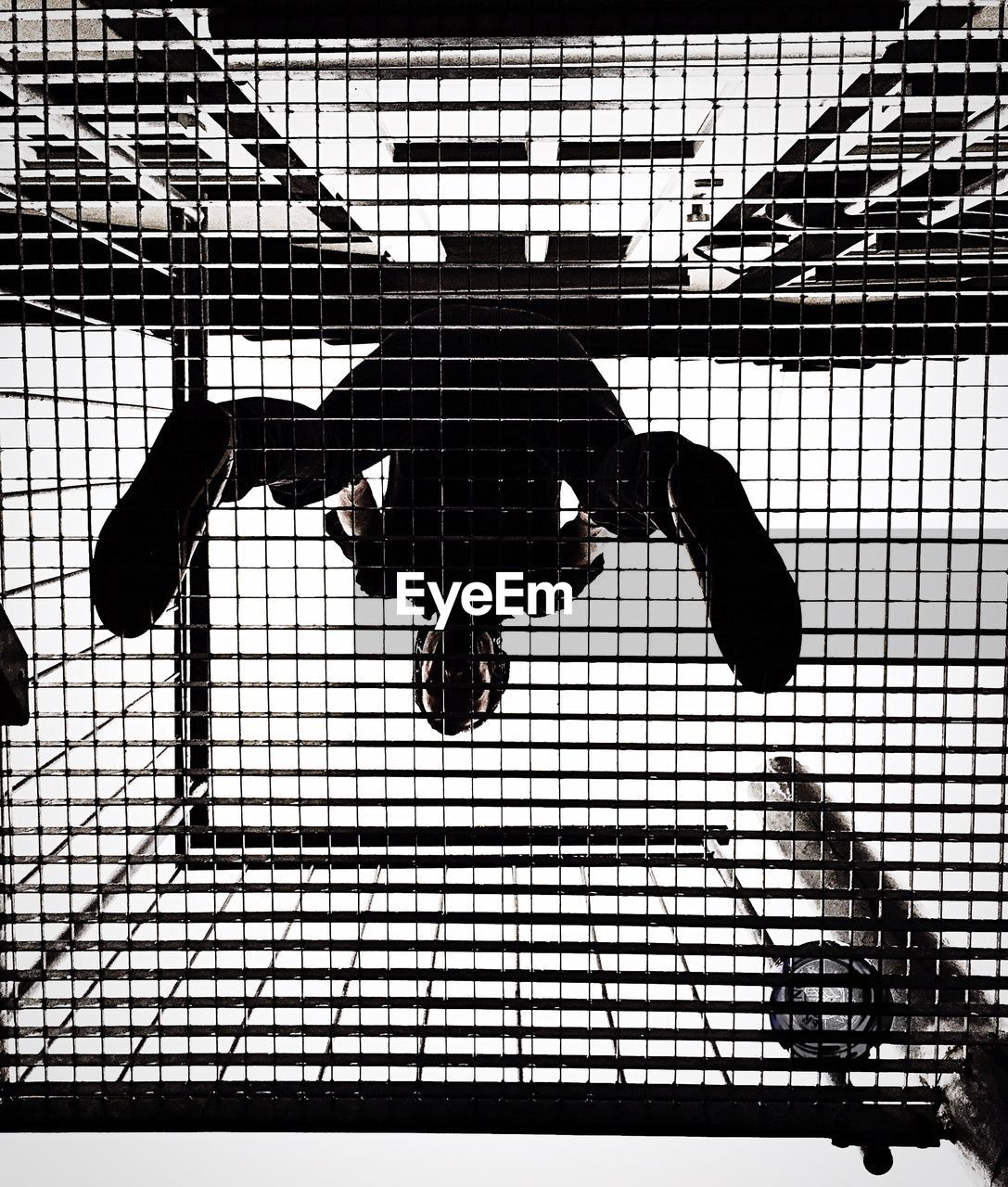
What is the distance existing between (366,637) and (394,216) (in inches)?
39.4

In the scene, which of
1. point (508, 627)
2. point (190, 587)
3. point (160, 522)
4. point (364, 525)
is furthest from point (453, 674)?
point (508, 627)

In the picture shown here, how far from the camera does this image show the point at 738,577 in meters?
0.97

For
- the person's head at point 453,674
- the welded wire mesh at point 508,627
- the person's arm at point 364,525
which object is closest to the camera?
the welded wire mesh at point 508,627

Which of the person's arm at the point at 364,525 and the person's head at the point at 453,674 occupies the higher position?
the person's arm at the point at 364,525

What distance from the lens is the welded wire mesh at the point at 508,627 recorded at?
89cm

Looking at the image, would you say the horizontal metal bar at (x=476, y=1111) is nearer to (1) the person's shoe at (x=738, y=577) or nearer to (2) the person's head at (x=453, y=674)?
(1) the person's shoe at (x=738, y=577)

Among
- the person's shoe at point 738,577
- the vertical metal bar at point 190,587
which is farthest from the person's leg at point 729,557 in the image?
the vertical metal bar at point 190,587

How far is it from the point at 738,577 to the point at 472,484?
0.27m

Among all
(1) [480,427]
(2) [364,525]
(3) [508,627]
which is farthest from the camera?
(2) [364,525]

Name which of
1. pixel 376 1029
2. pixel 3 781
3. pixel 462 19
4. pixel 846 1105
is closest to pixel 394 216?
pixel 462 19

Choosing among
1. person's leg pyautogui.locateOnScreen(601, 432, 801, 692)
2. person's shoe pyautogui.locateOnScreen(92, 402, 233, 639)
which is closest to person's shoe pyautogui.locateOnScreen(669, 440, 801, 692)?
person's leg pyautogui.locateOnScreen(601, 432, 801, 692)

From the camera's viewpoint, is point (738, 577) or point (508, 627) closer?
point (508, 627)

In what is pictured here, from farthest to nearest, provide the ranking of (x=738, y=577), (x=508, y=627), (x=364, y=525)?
(x=364, y=525), (x=738, y=577), (x=508, y=627)

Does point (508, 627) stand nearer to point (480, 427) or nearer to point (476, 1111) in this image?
point (476, 1111)
